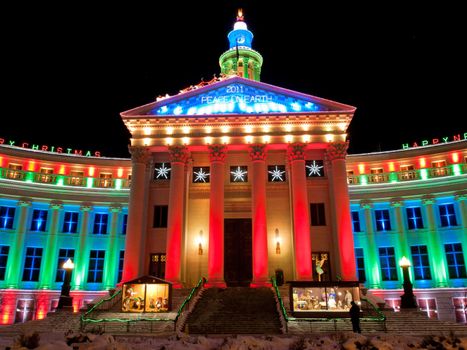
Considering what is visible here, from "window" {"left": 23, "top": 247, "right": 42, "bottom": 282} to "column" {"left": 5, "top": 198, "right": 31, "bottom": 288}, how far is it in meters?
0.65

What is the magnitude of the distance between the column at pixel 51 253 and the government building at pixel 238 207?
0.12 m

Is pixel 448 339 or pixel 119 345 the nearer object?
pixel 119 345

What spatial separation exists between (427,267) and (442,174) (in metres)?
9.28

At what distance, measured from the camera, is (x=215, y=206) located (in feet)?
109

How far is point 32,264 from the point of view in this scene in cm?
4053

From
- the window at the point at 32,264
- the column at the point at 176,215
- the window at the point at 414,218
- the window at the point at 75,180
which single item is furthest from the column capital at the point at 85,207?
the window at the point at 414,218

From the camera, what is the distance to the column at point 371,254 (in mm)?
39938

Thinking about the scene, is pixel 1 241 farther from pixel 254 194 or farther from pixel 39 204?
pixel 254 194

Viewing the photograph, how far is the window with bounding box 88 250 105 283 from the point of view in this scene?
41938 mm

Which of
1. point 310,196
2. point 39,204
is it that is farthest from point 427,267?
point 39,204

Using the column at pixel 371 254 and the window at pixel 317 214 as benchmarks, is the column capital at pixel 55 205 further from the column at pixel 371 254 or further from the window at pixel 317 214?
the column at pixel 371 254

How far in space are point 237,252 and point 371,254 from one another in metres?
14.4

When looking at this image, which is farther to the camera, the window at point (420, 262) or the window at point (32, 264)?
the window at point (32, 264)

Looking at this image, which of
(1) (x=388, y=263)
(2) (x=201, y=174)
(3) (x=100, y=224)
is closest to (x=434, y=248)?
(1) (x=388, y=263)
